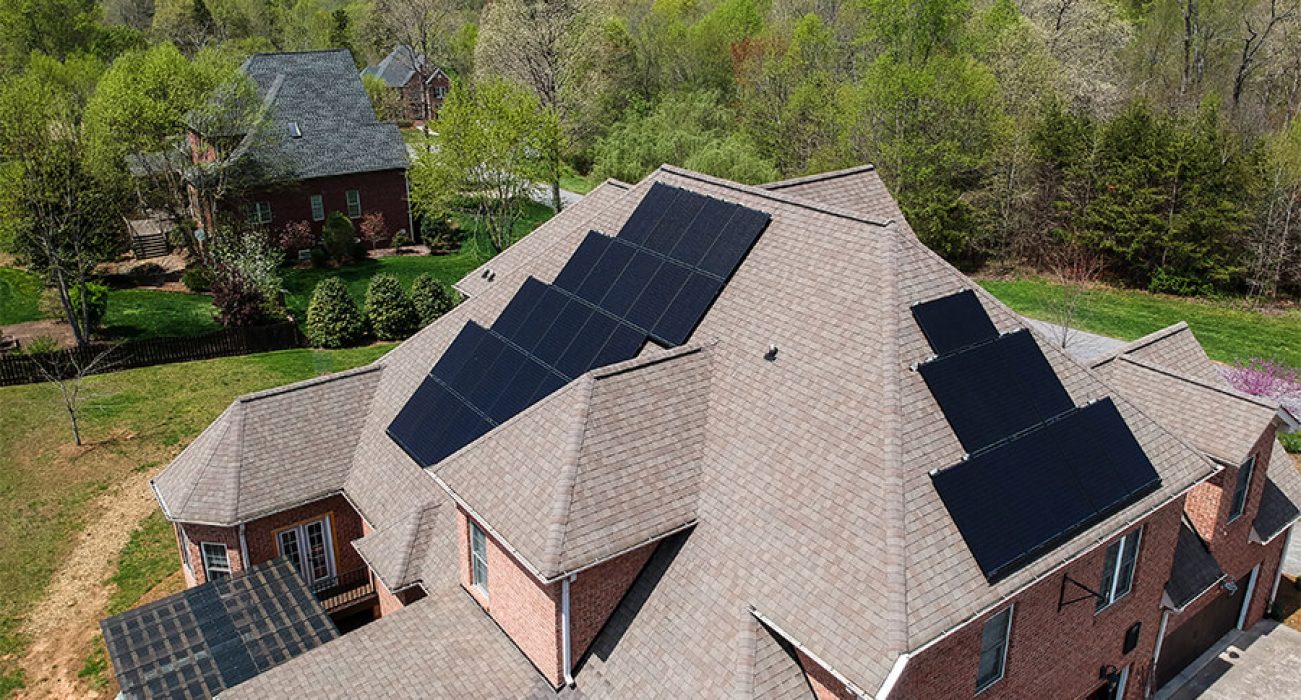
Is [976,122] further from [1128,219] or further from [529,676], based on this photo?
[529,676]

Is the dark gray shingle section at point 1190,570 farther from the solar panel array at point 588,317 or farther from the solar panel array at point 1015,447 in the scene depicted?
the solar panel array at point 588,317

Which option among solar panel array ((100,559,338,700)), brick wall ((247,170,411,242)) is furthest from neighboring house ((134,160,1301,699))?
brick wall ((247,170,411,242))

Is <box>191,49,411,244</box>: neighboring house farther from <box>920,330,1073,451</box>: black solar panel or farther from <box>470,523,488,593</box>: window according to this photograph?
<box>920,330,1073,451</box>: black solar panel

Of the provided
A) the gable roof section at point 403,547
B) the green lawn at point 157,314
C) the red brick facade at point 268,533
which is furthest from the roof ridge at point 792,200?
the green lawn at point 157,314

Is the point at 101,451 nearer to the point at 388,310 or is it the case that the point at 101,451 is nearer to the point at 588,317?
the point at 388,310

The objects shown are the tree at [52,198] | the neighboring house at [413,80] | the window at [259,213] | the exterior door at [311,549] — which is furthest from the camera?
the neighboring house at [413,80]
